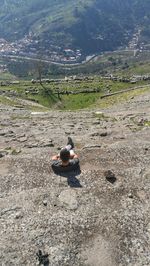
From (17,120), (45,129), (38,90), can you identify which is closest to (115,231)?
(45,129)

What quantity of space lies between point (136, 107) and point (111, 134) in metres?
23.6

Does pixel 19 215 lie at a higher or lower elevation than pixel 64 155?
lower

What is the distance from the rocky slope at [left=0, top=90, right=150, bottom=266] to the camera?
25666 millimetres

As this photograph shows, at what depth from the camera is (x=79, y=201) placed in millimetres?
30500

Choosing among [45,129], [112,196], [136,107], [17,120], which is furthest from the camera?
[136,107]

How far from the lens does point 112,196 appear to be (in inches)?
1235

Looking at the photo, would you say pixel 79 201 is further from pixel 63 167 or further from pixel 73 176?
pixel 63 167

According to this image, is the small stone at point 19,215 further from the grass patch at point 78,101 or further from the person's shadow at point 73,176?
the grass patch at point 78,101

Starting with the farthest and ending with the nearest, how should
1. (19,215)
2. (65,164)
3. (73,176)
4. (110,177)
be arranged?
(65,164) < (73,176) < (110,177) < (19,215)

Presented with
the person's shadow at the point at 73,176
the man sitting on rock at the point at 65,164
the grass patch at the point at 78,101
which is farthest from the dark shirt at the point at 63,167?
the grass patch at the point at 78,101

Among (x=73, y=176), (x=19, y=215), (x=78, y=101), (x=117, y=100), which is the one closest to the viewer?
(x=19, y=215)

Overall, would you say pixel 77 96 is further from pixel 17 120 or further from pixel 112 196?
pixel 112 196

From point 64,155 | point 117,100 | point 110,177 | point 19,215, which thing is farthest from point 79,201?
point 117,100

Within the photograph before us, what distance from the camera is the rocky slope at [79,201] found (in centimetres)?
2567
